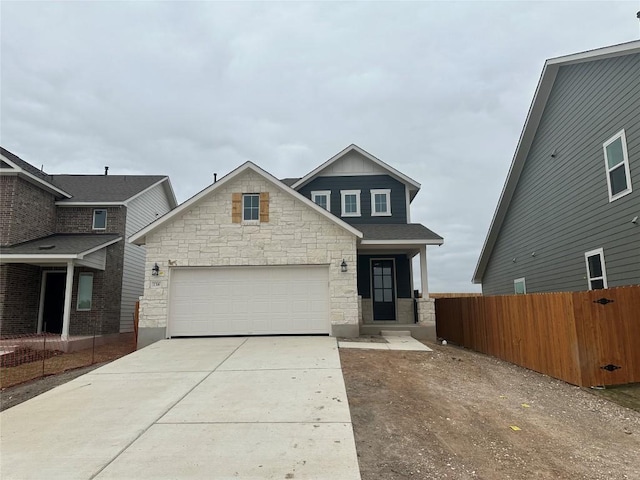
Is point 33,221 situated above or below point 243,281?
above

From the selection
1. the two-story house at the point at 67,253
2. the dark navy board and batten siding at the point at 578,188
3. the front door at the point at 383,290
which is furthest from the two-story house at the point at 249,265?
the dark navy board and batten siding at the point at 578,188

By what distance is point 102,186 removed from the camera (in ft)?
60.4

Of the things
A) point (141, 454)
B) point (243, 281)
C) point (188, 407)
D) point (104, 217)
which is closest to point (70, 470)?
point (141, 454)

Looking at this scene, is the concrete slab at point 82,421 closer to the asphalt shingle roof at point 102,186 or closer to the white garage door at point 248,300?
the white garage door at point 248,300

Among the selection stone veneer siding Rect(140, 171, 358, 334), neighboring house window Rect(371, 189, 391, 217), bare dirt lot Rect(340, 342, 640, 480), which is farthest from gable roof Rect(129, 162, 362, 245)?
bare dirt lot Rect(340, 342, 640, 480)

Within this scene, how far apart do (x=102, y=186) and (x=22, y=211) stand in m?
4.21

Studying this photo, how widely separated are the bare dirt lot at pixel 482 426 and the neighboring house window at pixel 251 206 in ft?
19.7

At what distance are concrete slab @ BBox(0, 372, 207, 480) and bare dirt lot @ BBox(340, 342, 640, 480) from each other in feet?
9.62

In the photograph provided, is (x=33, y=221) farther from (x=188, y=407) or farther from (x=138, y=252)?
(x=188, y=407)

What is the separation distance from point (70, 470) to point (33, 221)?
558 inches

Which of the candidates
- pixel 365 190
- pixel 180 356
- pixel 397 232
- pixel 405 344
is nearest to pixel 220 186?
pixel 180 356

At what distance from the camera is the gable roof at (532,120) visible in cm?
948

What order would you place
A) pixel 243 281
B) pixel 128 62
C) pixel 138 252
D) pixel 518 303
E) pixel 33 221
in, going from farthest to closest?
pixel 138 252
pixel 33 221
pixel 128 62
pixel 243 281
pixel 518 303

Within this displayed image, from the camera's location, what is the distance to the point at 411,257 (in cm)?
1600
